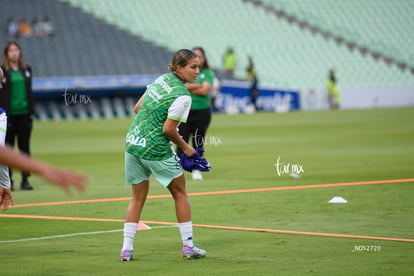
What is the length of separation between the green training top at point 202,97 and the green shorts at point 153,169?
276 inches

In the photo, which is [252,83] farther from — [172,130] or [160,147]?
[172,130]

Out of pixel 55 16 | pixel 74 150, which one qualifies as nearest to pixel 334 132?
pixel 74 150

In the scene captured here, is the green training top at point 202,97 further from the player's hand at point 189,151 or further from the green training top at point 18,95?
the player's hand at point 189,151

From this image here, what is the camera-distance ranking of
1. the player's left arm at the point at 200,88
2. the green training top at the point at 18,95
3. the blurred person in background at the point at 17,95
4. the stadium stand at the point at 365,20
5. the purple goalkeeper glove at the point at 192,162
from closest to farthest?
the purple goalkeeper glove at the point at 192,162 < the blurred person in background at the point at 17,95 < the green training top at the point at 18,95 < the player's left arm at the point at 200,88 < the stadium stand at the point at 365,20

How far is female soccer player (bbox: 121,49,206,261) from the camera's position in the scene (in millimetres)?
8758

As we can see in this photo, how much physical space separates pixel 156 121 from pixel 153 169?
48 centimetres

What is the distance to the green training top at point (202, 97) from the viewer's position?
15828mm

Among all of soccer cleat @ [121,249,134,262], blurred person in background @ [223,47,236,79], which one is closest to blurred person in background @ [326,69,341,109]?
blurred person in background @ [223,47,236,79]

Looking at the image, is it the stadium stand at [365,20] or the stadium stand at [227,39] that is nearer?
the stadium stand at [227,39]

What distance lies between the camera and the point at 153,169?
881 centimetres

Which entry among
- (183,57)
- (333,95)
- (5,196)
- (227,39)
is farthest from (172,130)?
(227,39)

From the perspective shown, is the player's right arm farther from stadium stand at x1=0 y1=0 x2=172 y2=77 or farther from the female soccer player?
stadium stand at x1=0 y1=0 x2=172 y2=77

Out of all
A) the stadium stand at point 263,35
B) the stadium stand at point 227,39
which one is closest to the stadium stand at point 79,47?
the stadium stand at point 227,39

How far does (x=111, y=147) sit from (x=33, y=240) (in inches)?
589
